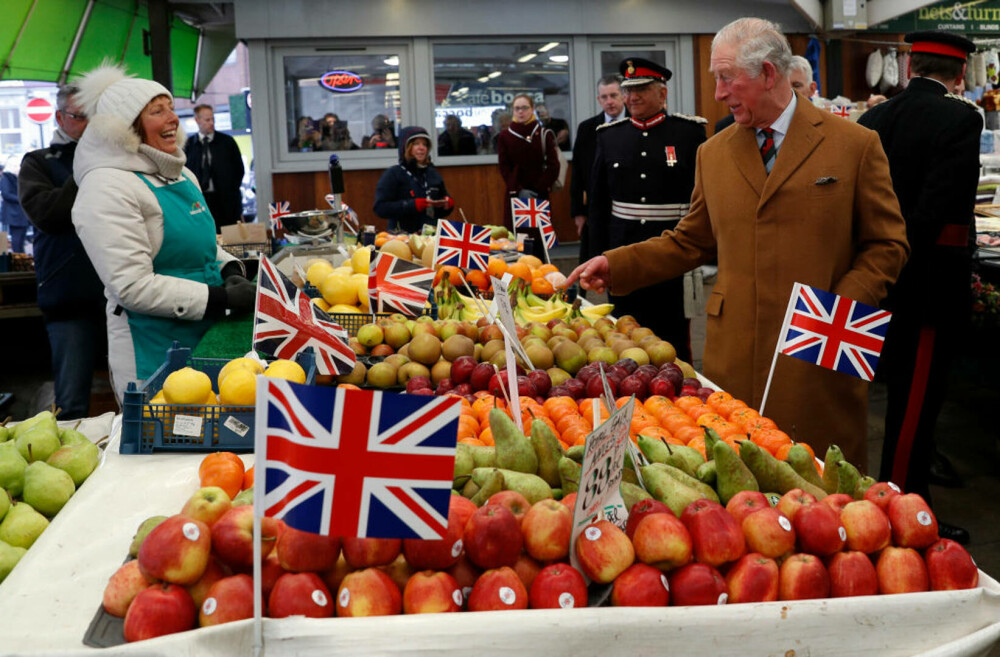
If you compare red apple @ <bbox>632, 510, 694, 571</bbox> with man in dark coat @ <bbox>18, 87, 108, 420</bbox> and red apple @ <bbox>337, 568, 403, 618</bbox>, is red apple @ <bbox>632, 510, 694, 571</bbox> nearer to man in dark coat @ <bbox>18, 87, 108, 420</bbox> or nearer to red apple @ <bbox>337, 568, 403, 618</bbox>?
red apple @ <bbox>337, 568, 403, 618</bbox>

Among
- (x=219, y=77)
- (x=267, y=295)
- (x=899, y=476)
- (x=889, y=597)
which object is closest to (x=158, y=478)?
(x=267, y=295)

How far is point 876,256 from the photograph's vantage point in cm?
288

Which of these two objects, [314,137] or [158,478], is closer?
[158,478]

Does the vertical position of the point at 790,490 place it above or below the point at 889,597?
above

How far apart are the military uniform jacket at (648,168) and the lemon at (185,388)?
3.34 meters

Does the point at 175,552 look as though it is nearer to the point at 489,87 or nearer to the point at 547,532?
the point at 547,532

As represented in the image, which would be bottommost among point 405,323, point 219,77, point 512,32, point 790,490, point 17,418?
point 17,418

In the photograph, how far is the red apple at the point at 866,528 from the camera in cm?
153

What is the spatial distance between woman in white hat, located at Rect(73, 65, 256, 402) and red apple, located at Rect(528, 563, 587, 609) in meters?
2.08

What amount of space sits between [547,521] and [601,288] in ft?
5.95

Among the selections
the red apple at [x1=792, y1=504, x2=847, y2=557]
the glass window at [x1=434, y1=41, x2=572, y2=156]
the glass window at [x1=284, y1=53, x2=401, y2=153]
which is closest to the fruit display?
the red apple at [x1=792, y1=504, x2=847, y2=557]

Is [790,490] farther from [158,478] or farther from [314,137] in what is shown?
[314,137]

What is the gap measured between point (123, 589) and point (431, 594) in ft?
1.66

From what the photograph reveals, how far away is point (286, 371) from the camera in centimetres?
239
